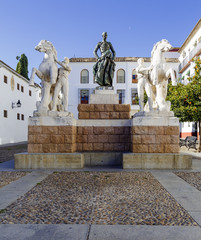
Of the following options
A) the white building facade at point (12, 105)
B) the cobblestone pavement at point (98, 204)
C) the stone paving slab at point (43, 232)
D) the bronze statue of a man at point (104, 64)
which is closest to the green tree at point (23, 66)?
the white building facade at point (12, 105)

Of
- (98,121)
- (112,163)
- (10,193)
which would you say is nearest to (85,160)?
(112,163)

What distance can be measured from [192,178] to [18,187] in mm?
4066

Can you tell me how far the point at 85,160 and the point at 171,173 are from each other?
2.73m

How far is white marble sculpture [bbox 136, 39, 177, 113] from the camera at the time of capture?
656cm

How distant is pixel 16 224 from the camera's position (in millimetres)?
2537

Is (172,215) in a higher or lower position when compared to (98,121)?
lower

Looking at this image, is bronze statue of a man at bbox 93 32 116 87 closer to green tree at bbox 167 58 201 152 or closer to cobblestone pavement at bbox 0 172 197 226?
cobblestone pavement at bbox 0 172 197 226

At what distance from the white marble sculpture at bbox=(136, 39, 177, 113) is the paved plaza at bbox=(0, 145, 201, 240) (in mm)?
2533

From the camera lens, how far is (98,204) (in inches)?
128

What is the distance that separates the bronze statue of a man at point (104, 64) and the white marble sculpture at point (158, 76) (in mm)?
1928

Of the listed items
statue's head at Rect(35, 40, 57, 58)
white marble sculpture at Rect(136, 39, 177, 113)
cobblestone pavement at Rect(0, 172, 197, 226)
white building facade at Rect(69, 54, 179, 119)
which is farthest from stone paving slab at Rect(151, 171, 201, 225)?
white building facade at Rect(69, 54, 179, 119)

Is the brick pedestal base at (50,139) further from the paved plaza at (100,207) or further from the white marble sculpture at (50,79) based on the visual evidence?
the paved plaza at (100,207)

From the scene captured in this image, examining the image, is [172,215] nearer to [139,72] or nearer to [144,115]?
[144,115]

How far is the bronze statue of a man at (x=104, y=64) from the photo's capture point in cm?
865
